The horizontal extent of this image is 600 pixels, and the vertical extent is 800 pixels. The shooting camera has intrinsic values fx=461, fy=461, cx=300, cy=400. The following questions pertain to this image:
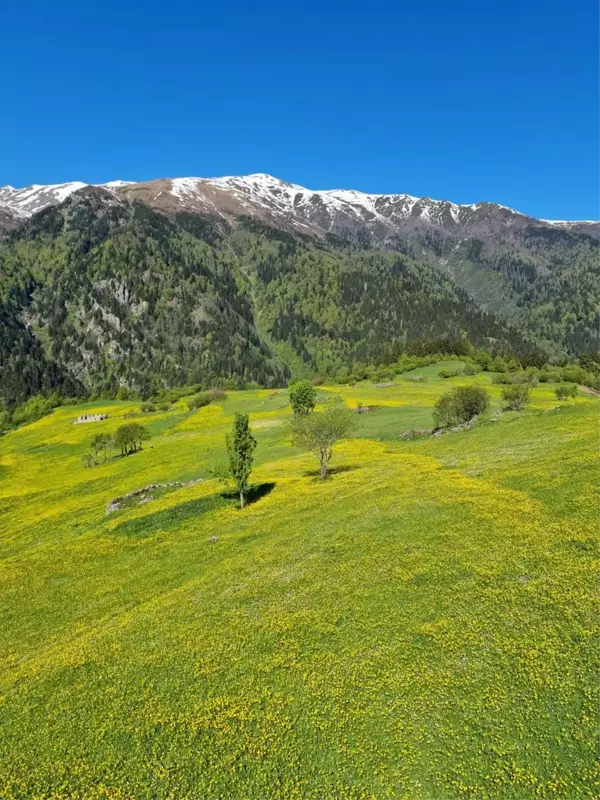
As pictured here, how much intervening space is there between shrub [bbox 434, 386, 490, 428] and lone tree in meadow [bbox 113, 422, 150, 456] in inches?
2945

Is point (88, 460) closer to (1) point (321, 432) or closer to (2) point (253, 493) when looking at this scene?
(2) point (253, 493)

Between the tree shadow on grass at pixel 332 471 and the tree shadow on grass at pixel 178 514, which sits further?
the tree shadow on grass at pixel 332 471

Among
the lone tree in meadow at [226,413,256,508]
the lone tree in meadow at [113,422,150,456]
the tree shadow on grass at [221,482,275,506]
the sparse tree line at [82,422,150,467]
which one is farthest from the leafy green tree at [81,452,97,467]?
the lone tree in meadow at [226,413,256,508]

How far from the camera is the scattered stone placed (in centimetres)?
6669

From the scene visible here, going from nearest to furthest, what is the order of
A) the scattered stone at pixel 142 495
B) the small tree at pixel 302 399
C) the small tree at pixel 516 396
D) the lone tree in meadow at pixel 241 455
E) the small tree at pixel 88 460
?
1. the lone tree in meadow at pixel 241 455
2. the scattered stone at pixel 142 495
3. the small tree at pixel 516 396
4. the small tree at pixel 302 399
5. the small tree at pixel 88 460

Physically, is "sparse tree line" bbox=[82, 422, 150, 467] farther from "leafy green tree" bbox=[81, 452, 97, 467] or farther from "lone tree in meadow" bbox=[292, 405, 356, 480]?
"lone tree in meadow" bbox=[292, 405, 356, 480]

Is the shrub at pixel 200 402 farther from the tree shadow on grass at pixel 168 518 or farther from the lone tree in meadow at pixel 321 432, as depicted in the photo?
the lone tree in meadow at pixel 321 432

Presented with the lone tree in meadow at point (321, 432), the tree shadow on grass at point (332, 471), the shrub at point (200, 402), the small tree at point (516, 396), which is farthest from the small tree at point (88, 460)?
the small tree at point (516, 396)

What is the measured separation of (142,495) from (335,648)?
5334 centimetres

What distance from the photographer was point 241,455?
186 ft

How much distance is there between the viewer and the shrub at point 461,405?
255 feet

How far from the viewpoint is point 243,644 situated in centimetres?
2519

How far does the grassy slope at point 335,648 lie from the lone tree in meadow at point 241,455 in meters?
5.76

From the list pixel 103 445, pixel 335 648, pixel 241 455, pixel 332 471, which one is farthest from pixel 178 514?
pixel 103 445
